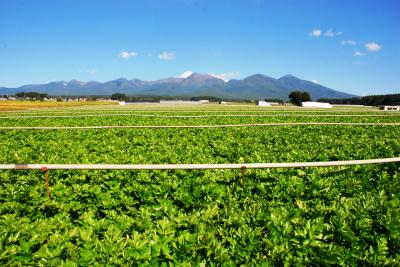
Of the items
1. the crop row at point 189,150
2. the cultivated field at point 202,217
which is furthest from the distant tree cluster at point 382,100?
the cultivated field at point 202,217

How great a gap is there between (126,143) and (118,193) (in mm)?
9765

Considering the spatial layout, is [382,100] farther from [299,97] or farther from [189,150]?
[189,150]

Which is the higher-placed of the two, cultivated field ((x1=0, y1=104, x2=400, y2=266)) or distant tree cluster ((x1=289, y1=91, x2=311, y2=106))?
distant tree cluster ((x1=289, y1=91, x2=311, y2=106))

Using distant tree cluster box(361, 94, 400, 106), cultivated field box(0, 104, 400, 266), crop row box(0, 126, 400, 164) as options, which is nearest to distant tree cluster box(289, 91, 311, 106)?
distant tree cluster box(361, 94, 400, 106)

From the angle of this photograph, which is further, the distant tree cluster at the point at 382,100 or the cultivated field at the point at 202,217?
the distant tree cluster at the point at 382,100

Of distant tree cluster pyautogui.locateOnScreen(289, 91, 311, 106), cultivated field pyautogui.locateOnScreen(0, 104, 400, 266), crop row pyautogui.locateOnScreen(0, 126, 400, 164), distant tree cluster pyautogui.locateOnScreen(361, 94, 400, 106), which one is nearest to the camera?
cultivated field pyautogui.locateOnScreen(0, 104, 400, 266)

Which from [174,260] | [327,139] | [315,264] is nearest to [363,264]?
[315,264]

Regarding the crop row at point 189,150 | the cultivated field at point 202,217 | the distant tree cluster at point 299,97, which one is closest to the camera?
the cultivated field at point 202,217

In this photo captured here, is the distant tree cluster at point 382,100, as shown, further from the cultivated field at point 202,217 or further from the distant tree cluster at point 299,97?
the cultivated field at point 202,217

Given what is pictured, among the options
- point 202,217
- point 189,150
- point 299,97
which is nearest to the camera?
point 202,217

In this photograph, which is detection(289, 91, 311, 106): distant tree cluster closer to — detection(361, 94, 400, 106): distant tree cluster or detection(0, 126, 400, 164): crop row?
detection(361, 94, 400, 106): distant tree cluster

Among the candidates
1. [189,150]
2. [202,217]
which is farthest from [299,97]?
[202,217]

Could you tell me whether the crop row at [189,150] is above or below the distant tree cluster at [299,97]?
below

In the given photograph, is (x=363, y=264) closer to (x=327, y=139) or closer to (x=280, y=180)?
(x=280, y=180)
